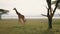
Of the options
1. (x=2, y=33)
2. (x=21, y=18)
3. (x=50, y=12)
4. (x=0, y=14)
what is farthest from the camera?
(x=0, y=14)

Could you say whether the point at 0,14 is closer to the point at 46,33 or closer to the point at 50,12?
the point at 50,12

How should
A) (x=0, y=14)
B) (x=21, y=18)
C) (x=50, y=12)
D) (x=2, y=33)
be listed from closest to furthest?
(x=2, y=33) → (x=50, y=12) → (x=21, y=18) → (x=0, y=14)

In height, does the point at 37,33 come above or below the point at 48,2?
below

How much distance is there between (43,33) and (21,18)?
4.11 m

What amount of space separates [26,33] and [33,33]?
420mm

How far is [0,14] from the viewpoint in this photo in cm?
2905

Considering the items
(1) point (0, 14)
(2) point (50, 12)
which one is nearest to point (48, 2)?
(2) point (50, 12)

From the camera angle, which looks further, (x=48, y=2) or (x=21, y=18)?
(x=21, y=18)

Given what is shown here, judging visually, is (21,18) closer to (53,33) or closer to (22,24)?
(22,24)

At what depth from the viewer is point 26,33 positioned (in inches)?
472

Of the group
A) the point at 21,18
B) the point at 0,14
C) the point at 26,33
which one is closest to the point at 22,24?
the point at 21,18

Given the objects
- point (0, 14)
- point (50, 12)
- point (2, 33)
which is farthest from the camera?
point (0, 14)

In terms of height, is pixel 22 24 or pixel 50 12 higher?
pixel 50 12

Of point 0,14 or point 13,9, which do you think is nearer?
point 13,9
